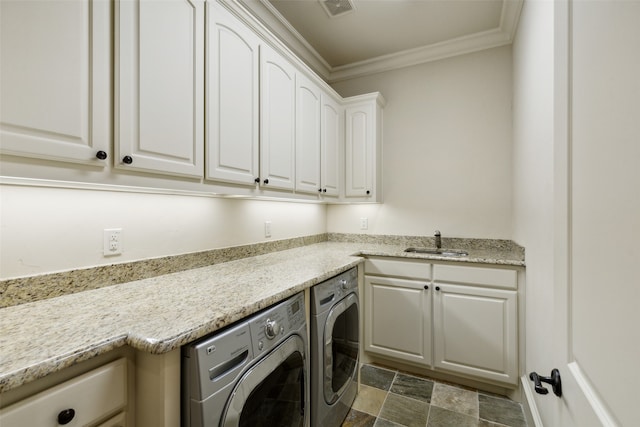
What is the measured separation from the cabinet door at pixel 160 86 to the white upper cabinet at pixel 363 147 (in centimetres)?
161

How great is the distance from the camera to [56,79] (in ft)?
2.80

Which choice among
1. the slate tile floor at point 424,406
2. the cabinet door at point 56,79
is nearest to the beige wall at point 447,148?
the slate tile floor at point 424,406

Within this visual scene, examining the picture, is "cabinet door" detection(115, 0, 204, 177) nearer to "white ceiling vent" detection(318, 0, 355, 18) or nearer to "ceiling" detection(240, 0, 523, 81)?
"ceiling" detection(240, 0, 523, 81)

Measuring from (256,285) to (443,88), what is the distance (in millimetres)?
2414

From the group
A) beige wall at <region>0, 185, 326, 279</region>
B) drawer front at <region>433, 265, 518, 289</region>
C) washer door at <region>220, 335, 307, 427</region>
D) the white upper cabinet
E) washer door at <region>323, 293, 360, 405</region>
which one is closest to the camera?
washer door at <region>220, 335, 307, 427</region>

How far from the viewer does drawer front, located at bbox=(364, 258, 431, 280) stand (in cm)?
211

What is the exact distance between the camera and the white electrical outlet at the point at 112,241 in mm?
1251

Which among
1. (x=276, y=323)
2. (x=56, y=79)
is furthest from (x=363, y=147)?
(x=56, y=79)

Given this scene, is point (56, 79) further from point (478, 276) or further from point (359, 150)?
point (478, 276)

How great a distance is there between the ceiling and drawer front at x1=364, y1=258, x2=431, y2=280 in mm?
1854

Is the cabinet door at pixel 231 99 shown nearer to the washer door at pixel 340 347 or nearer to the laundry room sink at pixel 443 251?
the washer door at pixel 340 347

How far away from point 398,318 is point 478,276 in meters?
0.65

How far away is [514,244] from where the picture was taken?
7.30 feet

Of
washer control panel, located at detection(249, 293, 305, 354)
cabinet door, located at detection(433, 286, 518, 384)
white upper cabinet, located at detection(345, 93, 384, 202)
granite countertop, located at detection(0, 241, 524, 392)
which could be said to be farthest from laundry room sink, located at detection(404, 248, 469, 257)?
washer control panel, located at detection(249, 293, 305, 354)
